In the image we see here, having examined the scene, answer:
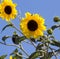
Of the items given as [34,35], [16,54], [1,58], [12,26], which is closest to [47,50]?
[34,35]

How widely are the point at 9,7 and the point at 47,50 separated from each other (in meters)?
0.71

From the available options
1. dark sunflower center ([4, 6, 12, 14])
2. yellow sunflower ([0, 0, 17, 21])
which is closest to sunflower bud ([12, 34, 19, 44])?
yellow sunflower ([0, 0, 17, 21])

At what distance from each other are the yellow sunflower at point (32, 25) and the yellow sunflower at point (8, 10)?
24cm

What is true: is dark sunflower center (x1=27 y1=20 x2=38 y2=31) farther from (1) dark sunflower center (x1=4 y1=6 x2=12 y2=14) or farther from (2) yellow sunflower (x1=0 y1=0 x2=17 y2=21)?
(1) dark sunflower center (x1=4 y1=6 x2=12 y2=14)

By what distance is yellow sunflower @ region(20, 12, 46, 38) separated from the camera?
1910 millimetres

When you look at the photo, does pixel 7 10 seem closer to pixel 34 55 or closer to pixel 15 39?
pixel 15 39

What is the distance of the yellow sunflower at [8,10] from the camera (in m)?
2.30

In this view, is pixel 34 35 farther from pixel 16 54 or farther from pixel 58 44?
pixel 16 54

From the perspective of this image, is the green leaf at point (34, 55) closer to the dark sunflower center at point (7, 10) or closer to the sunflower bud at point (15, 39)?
the sunflower bud at point (15, 39)

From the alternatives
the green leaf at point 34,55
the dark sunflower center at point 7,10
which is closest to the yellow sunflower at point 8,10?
the dark sunflower center at point 7,10

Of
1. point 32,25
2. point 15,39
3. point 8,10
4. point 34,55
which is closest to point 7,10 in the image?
point 8,10

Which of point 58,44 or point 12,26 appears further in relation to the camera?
point 12,26

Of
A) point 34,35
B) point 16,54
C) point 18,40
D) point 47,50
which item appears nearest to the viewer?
point 34,35

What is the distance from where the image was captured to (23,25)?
6.43ft
